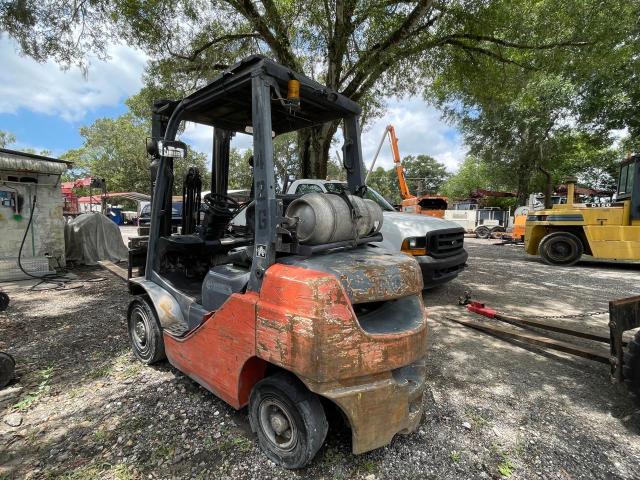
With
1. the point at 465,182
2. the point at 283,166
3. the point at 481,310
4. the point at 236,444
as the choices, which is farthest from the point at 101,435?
the point at 465,182

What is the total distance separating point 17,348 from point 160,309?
2.30m

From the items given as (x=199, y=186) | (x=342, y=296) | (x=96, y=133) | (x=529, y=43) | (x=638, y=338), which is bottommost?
(x=638, y=338)

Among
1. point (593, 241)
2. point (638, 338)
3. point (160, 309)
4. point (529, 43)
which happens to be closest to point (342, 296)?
point (160, 309)

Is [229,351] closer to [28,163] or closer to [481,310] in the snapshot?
[481,310]

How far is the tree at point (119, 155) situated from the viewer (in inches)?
1439

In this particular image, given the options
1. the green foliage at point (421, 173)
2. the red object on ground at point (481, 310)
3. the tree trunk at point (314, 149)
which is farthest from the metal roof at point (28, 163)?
the green foliage at point (421, 173)

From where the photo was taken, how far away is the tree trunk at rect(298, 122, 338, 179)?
27.4 feet

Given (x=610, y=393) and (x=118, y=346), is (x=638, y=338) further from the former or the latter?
(x=118, y=346)

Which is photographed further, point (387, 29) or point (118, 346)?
point (387, 29)

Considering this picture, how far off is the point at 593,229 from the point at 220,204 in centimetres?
1021

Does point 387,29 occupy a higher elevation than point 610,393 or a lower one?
higher

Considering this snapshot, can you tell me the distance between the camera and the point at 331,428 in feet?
8.52

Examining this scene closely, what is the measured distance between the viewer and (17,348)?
13.2 feet

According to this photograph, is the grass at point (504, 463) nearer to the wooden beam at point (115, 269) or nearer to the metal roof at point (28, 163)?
the wooden beam at point (115, 269)
